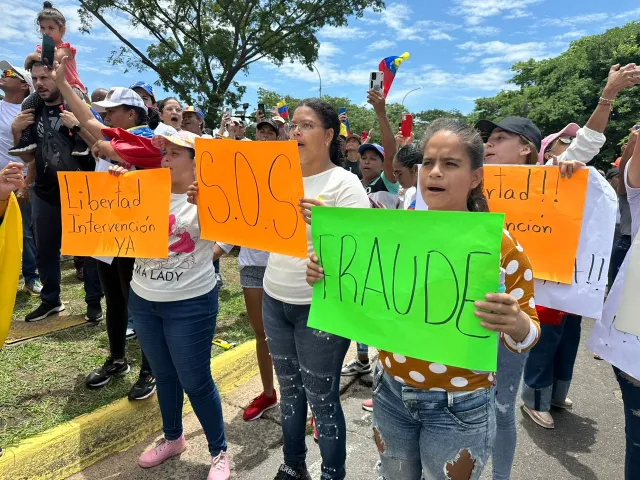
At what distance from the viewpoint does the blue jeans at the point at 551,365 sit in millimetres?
3094

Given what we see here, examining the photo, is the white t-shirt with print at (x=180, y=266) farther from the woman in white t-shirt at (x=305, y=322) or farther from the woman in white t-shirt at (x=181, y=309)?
the woman in white t-shirt at (x=305, y=322)

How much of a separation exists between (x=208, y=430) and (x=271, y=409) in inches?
32.5

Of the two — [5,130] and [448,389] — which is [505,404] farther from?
[5,130]

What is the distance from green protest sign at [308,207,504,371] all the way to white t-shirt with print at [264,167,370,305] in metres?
0.31

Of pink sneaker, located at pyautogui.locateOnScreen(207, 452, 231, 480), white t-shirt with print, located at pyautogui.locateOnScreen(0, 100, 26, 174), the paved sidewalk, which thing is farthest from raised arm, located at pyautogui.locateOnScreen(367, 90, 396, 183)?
white t-shirt with print, located at pyautogui.locateOnScreen(0, 100, 26, 174)

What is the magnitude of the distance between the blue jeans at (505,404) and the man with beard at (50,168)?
3.25m

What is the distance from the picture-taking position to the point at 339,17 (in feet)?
49.9

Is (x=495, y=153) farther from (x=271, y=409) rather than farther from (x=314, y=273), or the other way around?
(x=271, y=409)

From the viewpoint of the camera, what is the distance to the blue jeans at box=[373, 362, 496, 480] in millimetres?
1437

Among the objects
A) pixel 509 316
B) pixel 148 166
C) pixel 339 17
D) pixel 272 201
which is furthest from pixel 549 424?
pixel 339 17

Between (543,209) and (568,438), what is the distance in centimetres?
194

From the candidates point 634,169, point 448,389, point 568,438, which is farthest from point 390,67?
point 568,438

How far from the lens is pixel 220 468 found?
2.41 metres

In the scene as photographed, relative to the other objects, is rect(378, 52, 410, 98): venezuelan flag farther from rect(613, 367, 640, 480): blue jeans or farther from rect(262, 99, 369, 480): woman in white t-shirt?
rect(613, 367, 640, 480): blue jeans
